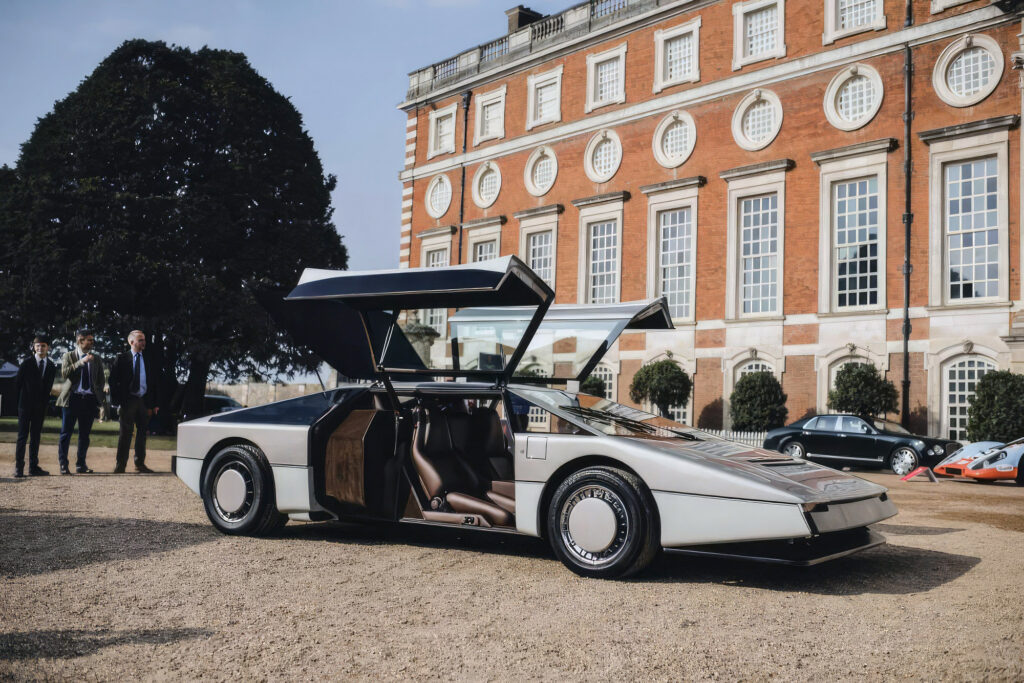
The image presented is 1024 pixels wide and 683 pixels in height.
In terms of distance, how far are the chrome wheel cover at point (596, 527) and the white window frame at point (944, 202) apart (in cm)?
1989

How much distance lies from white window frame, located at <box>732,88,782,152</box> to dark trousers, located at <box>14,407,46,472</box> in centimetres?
2112

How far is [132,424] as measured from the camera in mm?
12664

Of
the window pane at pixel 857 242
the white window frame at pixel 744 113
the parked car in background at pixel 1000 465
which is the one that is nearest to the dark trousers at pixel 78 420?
the parked car in background at pixel 1000 465

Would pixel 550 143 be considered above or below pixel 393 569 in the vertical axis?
above

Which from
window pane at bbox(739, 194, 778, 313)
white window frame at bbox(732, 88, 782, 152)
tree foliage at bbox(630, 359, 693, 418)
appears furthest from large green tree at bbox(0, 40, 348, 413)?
white window frame at bbox(732, 88, 782, 152)

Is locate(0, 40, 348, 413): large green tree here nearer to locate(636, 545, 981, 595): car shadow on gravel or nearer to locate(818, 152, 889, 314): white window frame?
locate(818, 152, 889, 314): white window frame

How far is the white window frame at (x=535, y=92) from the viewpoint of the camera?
3234 centimetres

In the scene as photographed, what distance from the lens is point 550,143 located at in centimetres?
3238

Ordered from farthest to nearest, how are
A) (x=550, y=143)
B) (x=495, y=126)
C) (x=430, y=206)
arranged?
(x=430, y=206), (x=495, y=126), (x=550, y=143)

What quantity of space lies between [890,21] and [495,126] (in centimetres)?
1545

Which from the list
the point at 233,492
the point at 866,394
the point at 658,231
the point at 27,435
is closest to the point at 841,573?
the point at 233,492

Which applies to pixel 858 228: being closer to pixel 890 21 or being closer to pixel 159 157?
pixel 890 21

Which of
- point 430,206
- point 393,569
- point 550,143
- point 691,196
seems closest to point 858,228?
point 691,196

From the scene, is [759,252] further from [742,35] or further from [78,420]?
[78,420]
